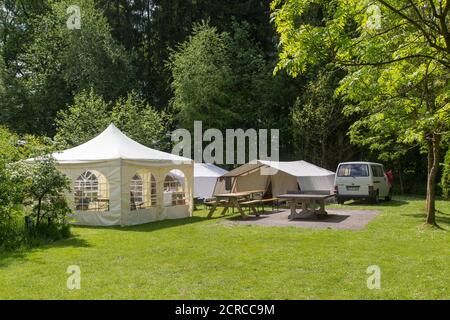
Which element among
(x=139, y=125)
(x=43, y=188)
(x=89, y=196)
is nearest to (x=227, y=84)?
(x=139, y=125)

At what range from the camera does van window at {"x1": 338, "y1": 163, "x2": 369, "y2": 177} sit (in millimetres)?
19641

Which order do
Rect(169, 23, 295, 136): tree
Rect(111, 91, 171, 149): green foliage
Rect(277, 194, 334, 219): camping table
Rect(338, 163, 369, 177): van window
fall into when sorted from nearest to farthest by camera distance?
1. Rect(277, 194, 334, 219): camping table
2. Rect(338, 163, 369, 177): van window
3. Rect(111, 91, 171, 149): green foliage
4. Rect(169, 23, 295, 136): tree

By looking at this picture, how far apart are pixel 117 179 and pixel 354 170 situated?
1038cm

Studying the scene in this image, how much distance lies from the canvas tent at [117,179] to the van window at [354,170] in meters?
6.65

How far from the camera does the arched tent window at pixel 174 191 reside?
17.6m

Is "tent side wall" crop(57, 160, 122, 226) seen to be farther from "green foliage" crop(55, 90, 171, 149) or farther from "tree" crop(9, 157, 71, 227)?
"green foliage" crop(55, 90, 171, 149)

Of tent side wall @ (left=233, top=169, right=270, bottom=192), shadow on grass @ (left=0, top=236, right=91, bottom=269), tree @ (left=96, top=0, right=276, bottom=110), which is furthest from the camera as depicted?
tree @ (left=96, top=0, right=276, bottom=110)

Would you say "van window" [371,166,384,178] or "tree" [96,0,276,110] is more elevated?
"tree" [96,0,276,110]

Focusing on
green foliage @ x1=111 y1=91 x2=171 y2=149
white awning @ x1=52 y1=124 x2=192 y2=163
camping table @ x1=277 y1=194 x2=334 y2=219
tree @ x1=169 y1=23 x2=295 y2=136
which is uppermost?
tree @ x1=169 y1=23 x2=295 y2=136

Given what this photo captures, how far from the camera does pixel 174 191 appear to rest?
18.0 metres

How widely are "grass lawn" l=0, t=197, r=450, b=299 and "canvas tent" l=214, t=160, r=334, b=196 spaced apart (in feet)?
26.1

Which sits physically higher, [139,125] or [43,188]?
[139,125]

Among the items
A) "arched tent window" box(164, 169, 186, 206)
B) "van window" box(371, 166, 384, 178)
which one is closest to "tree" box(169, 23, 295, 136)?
"arched tent window" box(164, 169, 186, 206)

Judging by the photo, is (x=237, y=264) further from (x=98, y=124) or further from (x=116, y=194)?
(x=98, y=124)
